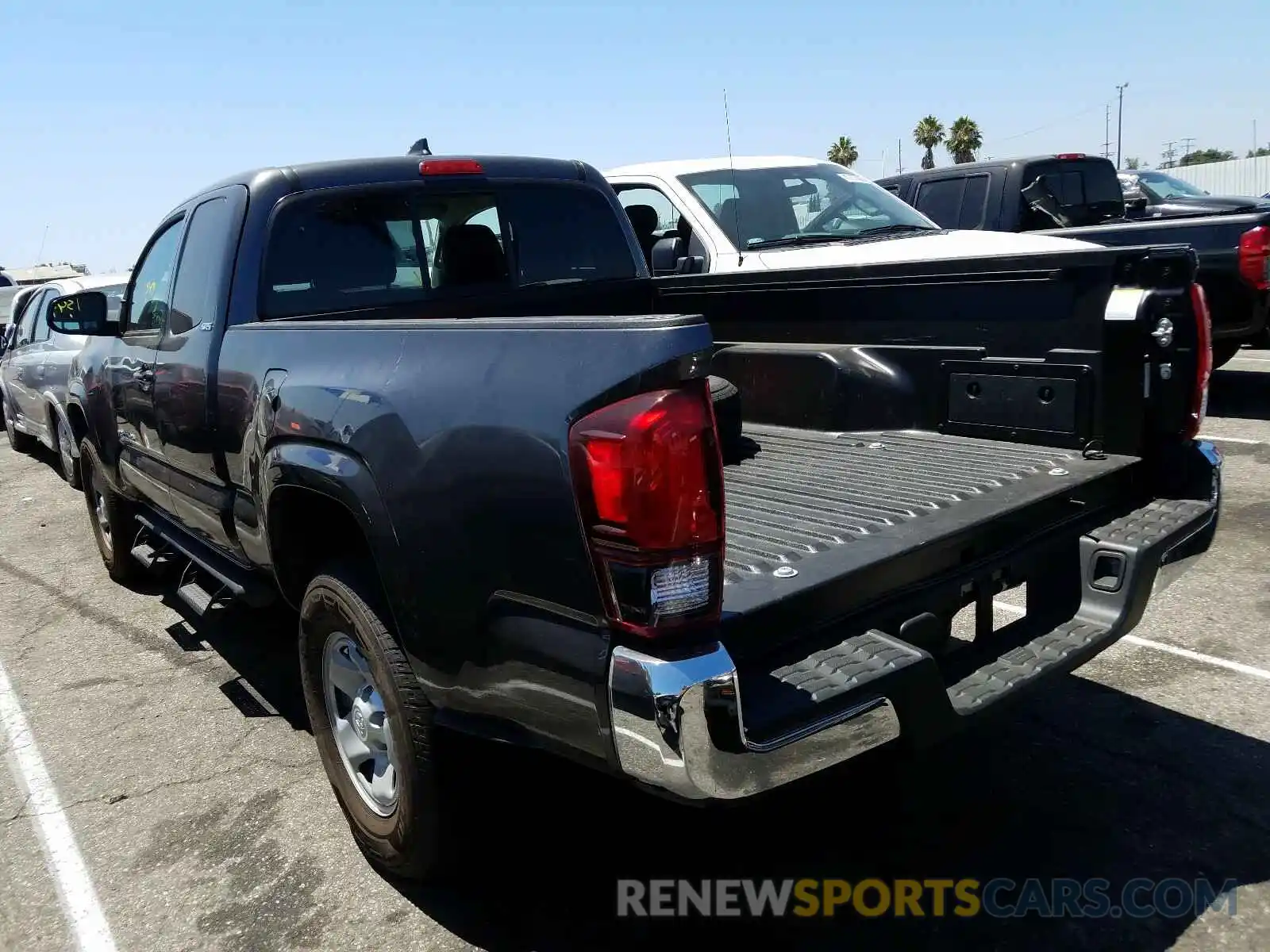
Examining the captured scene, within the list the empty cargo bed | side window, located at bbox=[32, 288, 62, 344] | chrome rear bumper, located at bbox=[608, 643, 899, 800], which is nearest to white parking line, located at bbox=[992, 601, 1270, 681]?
the empty cargo bed

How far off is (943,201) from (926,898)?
8863mm

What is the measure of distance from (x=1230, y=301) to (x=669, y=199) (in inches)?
181

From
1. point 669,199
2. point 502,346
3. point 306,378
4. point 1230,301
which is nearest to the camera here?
point 502,346

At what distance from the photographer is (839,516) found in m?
2.88

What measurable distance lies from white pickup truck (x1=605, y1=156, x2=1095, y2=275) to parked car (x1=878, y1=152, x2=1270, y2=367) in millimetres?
1274

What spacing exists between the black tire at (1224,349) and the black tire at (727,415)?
20.9 ft

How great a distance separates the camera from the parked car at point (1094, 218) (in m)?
8.07

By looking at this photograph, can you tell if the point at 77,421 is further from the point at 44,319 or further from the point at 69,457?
the point at 44,319

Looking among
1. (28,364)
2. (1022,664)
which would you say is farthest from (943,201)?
(28,364)

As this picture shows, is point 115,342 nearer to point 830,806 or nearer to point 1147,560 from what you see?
point 830,806

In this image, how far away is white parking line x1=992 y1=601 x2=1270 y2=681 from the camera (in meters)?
4.02

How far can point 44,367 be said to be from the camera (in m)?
9.42

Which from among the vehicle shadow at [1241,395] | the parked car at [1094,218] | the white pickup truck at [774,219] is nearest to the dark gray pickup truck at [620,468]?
the white pickup truck at [774,219]

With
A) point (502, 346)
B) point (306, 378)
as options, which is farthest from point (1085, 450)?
point (306, 378)
